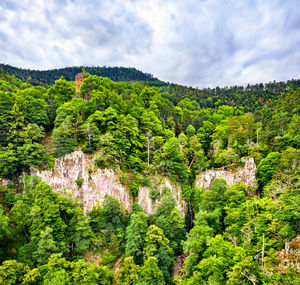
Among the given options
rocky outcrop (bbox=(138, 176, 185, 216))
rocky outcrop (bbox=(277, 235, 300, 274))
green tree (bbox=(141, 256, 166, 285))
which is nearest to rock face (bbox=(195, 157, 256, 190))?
rocky outcrop (bbox=(138, 176, 185, 216))

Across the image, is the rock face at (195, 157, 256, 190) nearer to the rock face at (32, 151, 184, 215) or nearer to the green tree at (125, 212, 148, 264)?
the rock face at (32, 151, 184, 215)

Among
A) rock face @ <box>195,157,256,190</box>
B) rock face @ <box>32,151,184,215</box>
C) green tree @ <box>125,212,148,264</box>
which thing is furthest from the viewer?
rock face @ <box>195,157,256,190</box>

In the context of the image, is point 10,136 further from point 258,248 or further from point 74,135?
point 258,248

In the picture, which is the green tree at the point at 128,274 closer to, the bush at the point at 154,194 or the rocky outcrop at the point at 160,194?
the rocky outcrop at the point at 160,194

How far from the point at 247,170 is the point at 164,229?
2311 cm

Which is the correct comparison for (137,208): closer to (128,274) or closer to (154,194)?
(154,194)

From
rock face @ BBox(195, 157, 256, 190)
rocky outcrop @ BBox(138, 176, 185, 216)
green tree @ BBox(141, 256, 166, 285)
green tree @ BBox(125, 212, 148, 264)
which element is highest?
rock face @ BBox(195, 157, 256, 190)

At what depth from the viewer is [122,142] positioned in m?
40.0

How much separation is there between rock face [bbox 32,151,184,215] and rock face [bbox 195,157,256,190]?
13.7 meters

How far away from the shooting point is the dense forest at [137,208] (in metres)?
22.0

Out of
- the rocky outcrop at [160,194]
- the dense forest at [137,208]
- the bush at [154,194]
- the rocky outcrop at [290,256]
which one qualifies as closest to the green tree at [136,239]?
the dense forest at [137,208]

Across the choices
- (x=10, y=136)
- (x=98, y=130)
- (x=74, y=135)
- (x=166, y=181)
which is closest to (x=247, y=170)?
(x=166, y=181)

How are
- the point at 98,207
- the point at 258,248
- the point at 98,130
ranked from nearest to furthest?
the point at 258,248 < the point at 98,207 < the point at 98,130

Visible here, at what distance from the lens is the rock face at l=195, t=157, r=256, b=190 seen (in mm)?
38531
